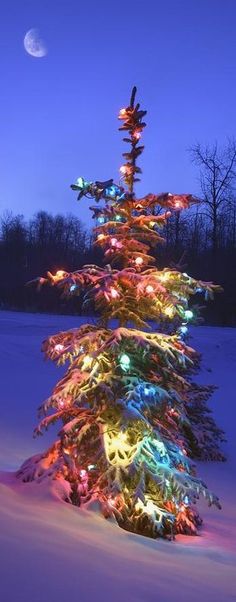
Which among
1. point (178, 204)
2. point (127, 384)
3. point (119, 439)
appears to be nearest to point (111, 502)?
point (119, 439)

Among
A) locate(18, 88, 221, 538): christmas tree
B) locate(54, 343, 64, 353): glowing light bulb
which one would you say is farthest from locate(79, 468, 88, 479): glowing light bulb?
locate(54, 343, 64, 353): glowing light bulb

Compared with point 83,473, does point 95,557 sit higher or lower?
lower

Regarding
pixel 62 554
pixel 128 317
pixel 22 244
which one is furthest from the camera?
pixel 22 244

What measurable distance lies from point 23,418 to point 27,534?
8667mm

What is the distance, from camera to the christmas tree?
5.61 meters

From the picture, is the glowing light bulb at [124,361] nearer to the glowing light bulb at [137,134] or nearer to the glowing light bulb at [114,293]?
the glowing light bulb at [114,293]

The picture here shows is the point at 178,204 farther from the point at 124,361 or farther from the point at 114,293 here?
the point at 124,361

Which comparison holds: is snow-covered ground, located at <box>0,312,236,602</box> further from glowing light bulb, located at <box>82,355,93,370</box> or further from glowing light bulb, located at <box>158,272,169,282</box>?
glowing light bulb, located at <box>158,272,169,282</box>

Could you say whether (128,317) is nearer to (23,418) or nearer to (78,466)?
(78,466)

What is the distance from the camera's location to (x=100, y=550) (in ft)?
14.7

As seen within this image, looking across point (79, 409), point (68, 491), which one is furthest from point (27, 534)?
point (79, 409)

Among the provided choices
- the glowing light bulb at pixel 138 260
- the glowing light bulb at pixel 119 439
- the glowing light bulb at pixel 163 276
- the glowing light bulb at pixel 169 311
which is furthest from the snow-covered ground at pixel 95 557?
the glowing light bulb at pixel 138 260

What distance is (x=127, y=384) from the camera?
581 cm

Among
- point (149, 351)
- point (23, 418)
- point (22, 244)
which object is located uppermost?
point (22, 244)
